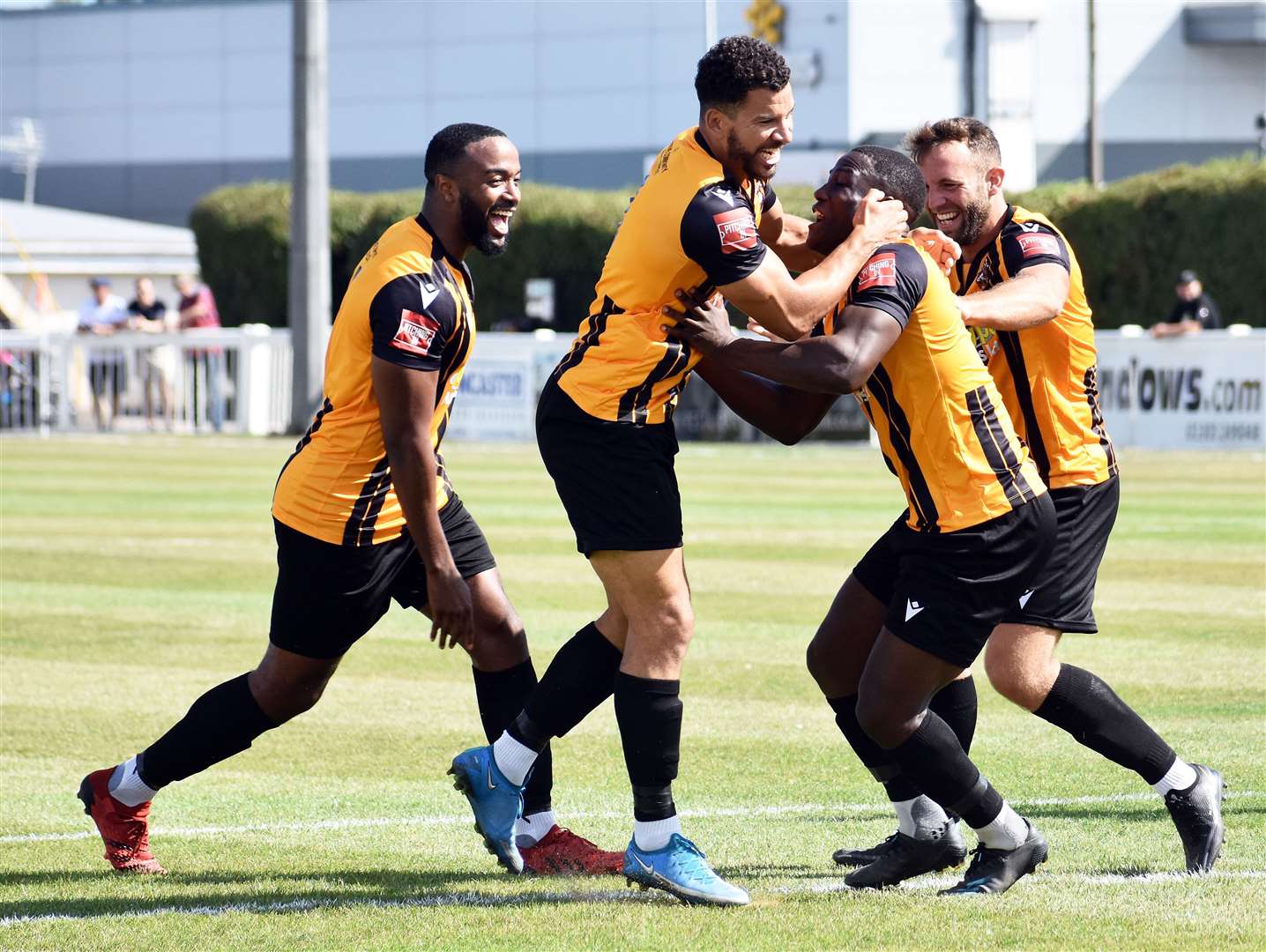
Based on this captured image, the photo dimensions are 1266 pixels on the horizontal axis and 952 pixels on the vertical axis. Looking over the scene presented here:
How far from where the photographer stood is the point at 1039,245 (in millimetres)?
5723

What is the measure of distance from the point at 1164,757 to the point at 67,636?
21.7 feet

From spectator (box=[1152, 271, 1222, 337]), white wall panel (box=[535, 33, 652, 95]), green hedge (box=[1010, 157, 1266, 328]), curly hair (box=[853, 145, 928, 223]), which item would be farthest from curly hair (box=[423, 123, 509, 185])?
white wall panel (box=[535, 33, 652, 95])

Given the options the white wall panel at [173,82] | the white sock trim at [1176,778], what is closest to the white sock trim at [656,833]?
the white sock trim at [1176,778]

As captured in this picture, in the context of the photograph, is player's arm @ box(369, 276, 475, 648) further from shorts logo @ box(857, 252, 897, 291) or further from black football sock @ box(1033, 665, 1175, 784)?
black football sock @ box(1033, 665, 1175, 784)

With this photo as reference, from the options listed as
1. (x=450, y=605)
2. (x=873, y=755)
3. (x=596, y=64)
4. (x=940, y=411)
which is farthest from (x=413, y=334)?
(x=596, y=64)

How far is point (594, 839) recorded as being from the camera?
246 inches

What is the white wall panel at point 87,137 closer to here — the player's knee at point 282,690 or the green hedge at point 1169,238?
the green hedge at point 1169,238

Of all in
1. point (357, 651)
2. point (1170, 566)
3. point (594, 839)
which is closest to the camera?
point (594, 839)

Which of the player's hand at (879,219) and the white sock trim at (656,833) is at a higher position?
the player's hand at (879,219)

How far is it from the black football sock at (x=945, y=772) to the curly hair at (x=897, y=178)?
4.74 ft

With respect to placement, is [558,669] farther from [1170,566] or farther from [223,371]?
[223,371]

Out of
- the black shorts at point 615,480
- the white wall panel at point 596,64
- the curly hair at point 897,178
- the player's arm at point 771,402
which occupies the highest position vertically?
the white wall panel at point 596,64

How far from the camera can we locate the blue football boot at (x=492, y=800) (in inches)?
224

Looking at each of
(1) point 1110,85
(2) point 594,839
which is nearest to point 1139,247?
(1) point 1110,85
